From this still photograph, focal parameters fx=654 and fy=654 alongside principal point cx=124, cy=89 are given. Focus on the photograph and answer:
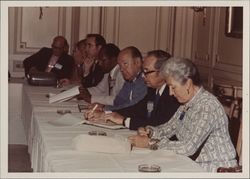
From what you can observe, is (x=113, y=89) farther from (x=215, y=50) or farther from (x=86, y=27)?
(x=86, y=27)

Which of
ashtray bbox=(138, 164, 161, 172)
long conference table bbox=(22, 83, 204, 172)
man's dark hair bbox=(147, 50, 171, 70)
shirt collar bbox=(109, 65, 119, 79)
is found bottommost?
long conference table bbox=(22, 83, 204, 172)

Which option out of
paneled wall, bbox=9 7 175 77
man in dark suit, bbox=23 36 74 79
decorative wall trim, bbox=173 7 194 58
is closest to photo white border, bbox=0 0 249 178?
man in dark suit, bbox=23 36 74 79

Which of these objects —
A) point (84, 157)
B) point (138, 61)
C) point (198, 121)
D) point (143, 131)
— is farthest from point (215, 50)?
point (84, 157)

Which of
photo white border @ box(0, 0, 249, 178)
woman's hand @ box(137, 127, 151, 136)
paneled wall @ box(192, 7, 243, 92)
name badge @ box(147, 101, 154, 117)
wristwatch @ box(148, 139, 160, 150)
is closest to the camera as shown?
photo white border @ box(0, 0, 249, 178)

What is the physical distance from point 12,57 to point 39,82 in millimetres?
580

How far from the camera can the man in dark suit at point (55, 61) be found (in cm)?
233

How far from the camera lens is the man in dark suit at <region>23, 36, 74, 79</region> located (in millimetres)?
2334

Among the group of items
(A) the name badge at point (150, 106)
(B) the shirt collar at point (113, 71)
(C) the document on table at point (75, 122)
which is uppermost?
(B) the shirt collar at point (113, 71)

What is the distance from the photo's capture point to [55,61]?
2398 millimetres

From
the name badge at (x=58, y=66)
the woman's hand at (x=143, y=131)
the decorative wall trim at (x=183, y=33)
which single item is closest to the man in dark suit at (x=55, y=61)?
the name badge at (x=58, y=66)

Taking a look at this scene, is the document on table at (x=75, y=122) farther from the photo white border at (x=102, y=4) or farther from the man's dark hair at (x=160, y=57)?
the photo white border at (x=102, y=4)

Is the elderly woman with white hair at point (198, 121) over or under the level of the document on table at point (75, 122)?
over

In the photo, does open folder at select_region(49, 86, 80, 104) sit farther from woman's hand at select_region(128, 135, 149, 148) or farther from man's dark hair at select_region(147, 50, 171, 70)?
woman's hand at select_region(128, 135, 149, 148)

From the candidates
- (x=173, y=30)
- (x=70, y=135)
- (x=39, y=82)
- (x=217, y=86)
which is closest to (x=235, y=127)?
(x=70, y=135)
